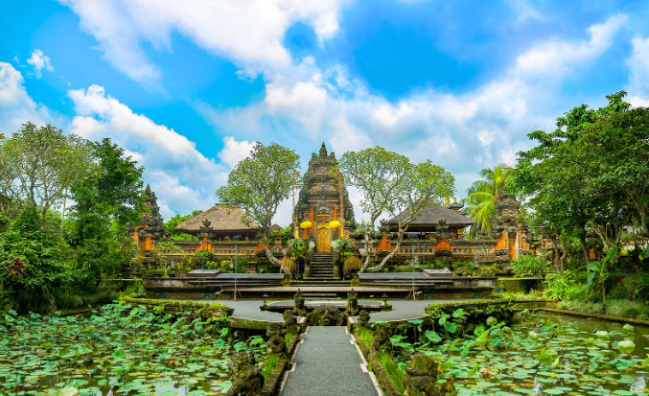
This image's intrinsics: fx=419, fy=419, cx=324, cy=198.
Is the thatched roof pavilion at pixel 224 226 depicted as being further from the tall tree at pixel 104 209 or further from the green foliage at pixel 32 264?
the green foliage at pixel 32 264

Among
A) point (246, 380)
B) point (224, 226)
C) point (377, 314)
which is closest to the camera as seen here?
point (246, 380)

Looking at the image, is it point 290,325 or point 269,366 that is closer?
point 269,366

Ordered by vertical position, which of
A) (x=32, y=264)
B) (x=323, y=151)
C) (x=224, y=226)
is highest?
(x=323, y=151)

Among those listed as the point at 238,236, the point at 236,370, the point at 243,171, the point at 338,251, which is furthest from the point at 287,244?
the point at 236,370

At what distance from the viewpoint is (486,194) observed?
1221 inches

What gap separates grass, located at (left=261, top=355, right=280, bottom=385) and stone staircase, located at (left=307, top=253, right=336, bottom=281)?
13153 millimetres

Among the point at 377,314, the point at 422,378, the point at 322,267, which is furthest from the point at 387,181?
the point at 422,378

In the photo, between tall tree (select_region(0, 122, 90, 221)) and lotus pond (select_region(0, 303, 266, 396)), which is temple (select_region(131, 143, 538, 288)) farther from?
lotus pond (select_region(0, 303, 266, 396))

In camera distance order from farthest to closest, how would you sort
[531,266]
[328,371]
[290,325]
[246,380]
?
[531,266], [290,325], [328,371], [246,380]

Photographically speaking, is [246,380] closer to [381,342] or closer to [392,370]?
[392,370]

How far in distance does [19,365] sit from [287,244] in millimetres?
16140

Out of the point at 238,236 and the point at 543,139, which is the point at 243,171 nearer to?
the point at 238,236

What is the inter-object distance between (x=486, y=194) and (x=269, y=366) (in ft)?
94.3

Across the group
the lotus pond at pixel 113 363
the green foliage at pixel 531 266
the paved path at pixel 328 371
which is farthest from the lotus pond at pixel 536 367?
the green foliage at pixel 531 266
